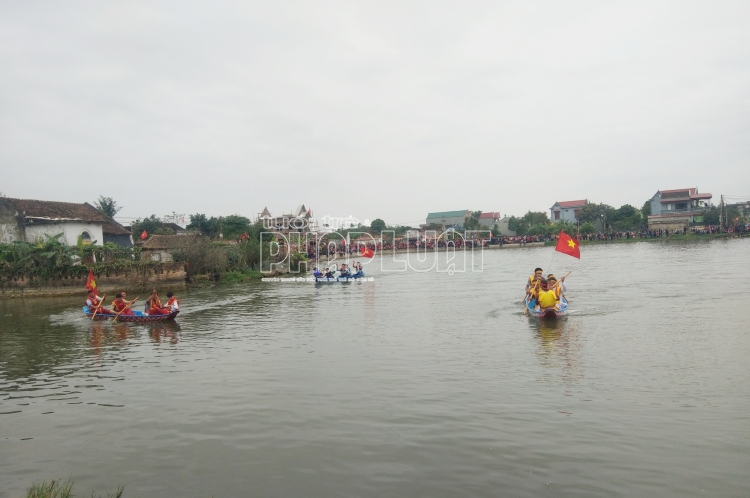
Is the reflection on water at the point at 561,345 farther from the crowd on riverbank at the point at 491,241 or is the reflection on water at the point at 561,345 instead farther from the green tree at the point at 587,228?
the green tree at the point at 587,228

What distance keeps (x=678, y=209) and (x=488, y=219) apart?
108ft

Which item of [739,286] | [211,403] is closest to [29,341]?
[211,403]

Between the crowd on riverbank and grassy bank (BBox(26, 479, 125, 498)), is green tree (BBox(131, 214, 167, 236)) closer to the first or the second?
the crowd on riverbank

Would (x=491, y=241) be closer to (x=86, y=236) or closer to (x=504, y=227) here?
(x=504, y=227)

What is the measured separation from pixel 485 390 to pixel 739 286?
58.7 ft

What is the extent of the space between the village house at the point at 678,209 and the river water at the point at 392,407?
209 ft

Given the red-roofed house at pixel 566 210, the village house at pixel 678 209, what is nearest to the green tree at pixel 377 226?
the red-roofed house at pixel 566 210

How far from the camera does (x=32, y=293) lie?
98.6ft

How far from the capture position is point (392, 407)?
338 inches

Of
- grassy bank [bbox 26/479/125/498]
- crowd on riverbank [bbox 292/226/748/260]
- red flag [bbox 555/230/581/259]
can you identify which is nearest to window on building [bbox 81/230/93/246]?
crowd on riverbank [bbox 292/226/748/260]

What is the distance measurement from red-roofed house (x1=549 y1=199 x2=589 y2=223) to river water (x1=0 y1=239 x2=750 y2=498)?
75.7 meters

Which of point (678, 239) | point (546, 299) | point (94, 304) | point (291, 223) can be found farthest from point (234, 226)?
point (678, 239)

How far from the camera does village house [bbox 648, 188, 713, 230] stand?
7394 cm

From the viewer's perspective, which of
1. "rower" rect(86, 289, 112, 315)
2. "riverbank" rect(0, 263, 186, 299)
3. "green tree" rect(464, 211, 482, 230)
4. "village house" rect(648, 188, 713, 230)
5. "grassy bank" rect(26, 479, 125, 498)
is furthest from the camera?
"green tree" rect(464, 211, 482, 230)
